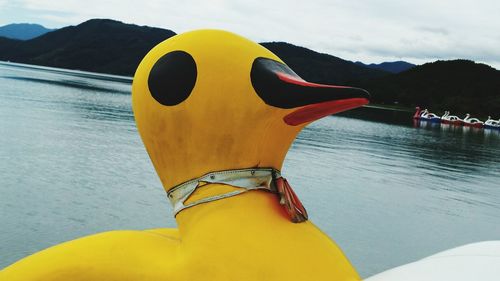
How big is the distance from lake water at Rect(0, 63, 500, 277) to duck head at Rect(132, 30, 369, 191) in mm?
4459

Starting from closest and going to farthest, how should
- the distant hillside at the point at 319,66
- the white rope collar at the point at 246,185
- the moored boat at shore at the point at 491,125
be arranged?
1. the white rope collar at the point at 246,185
2. the moored boat at shore at the point at 491,125
3. the distant hillside at the point at 319,66

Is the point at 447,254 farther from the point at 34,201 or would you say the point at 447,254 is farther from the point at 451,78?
the point at 451,78

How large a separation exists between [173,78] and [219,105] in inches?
7.5

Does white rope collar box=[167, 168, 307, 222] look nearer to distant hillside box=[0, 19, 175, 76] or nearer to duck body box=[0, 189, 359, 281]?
duck body box=[0, 189, 359, 281]

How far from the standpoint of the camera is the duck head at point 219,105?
1978 millimetres

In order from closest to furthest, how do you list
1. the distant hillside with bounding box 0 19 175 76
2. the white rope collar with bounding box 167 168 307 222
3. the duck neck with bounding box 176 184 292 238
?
the duck neck with bounding box 176 184 292 238, the white rope collar with bounding box 167 168 307 222, the distant hillside with bounding box 0 19 175 76

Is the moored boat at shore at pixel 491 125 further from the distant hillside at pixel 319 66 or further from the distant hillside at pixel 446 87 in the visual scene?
the distant hillside at pixel 319 66

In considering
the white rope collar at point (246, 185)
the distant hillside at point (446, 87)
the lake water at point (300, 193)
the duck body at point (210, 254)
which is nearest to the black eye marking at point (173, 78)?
the white rope collar at point (246, 185)

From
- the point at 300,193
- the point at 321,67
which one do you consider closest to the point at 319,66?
the point at 321,67

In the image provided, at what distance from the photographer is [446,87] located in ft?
316

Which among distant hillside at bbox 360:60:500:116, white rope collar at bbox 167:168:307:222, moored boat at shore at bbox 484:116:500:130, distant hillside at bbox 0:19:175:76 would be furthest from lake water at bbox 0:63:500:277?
distant hillside at bbox 0:19:175:76

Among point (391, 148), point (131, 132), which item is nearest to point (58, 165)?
point (131, 132)

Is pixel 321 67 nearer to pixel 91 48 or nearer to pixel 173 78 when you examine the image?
pixel 91 48

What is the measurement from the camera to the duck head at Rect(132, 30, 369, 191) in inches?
77.9
